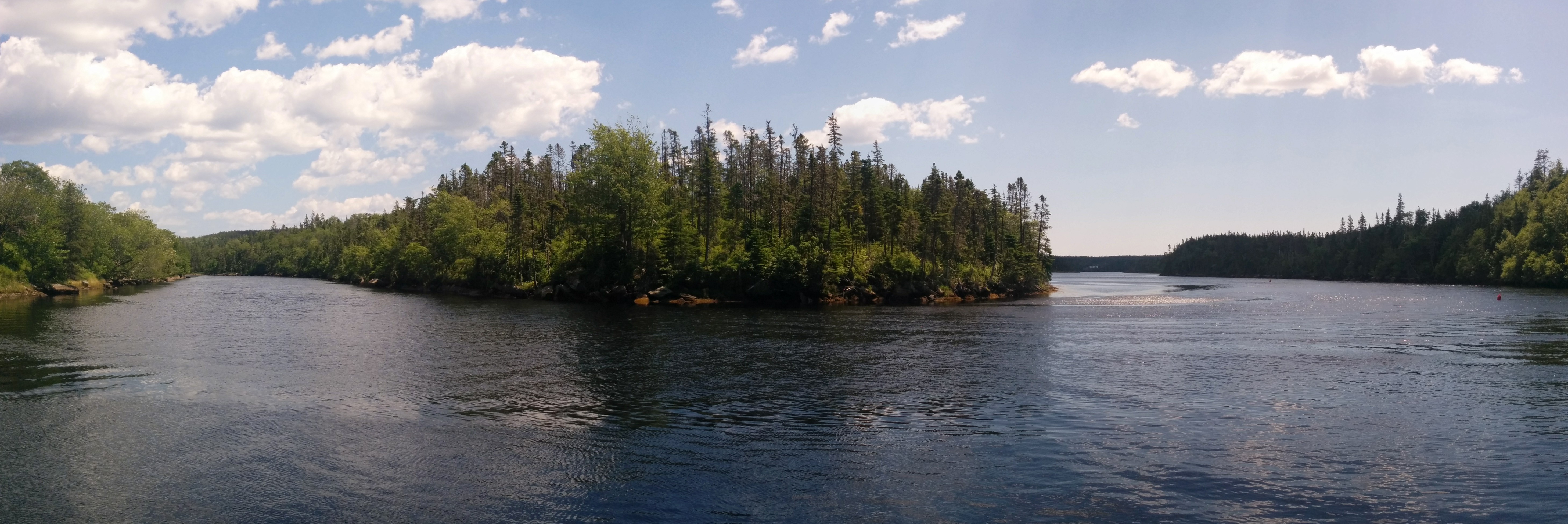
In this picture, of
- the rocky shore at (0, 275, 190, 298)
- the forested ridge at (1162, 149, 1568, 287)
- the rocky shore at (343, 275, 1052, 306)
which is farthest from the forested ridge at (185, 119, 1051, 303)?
the forested ridge at (1162, 149, 1568, 287)

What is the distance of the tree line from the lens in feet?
298

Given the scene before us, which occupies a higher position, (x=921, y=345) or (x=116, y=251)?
(x=116, y=251)

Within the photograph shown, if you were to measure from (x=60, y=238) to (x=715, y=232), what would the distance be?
81.5 metres

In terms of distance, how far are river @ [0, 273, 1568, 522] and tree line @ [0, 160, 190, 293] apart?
60.0m

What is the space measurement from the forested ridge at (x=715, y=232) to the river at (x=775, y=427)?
41.0 metres

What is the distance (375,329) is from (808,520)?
47882 mm

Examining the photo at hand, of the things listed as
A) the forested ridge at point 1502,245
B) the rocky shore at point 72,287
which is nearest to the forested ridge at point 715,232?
the rocky shore at point 72,287

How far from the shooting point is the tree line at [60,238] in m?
90.8

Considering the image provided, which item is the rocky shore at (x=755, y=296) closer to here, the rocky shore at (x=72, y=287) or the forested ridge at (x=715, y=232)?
the forested ridge at (x=715, y=232)

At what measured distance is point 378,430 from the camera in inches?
879

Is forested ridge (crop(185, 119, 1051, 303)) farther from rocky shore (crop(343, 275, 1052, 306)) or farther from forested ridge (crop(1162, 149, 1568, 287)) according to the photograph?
forested ridge (crop(1162, 149, 1568, 287))

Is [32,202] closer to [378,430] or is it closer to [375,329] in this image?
[375,329]

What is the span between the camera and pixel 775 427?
915 inches

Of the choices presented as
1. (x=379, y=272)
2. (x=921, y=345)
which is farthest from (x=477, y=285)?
(x=921, y=345)
